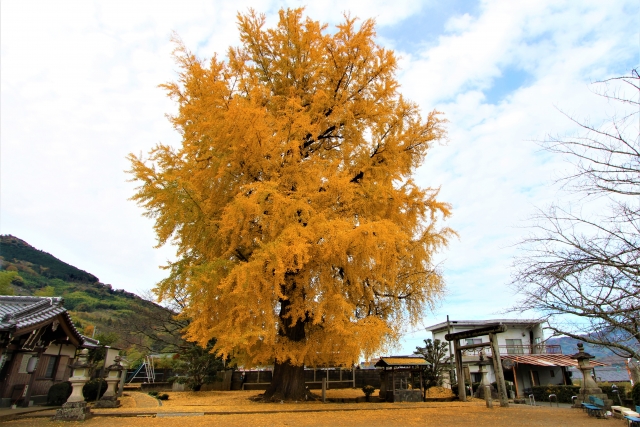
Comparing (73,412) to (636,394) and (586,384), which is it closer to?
(586,384)

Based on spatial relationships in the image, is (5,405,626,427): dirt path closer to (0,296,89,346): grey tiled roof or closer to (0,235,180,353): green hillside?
(0,296,89,346): grey tiled roof

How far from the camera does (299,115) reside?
1001cm

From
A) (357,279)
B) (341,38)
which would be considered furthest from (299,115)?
(357,279)

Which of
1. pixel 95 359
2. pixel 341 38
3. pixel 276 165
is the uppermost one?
pixel 341 38

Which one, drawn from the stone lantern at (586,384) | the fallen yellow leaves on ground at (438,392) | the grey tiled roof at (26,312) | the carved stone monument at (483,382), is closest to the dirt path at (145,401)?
the grey tiled roof at (26,312)

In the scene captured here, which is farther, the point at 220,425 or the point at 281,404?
the point at 281,404

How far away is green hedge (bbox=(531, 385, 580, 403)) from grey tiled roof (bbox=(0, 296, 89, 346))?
25572 mm

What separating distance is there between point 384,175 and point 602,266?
7.37 metres

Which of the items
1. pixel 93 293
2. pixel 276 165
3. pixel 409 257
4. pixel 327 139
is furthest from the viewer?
pixel 93 293

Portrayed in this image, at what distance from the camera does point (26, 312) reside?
1002cm

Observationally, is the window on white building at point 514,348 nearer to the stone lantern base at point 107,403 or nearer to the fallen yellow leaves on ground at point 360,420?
the fallen yellow leaves on ground at point 360,420

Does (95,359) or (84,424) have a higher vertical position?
(95,359)

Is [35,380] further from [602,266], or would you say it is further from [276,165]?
[602,266]

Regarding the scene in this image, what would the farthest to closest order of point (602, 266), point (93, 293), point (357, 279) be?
point (93, 293) → point (357, 279) → point (602, 266)
